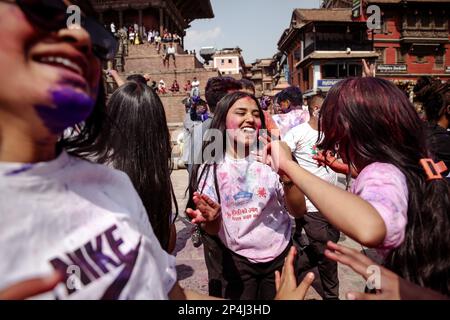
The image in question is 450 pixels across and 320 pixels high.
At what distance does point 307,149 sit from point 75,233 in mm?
3188

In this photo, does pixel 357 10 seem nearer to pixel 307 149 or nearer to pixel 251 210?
pixel 307 149

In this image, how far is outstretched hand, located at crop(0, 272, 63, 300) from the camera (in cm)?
64

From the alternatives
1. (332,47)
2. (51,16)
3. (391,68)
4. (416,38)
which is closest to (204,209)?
(51,16)

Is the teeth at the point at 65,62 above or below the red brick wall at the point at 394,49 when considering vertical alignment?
below

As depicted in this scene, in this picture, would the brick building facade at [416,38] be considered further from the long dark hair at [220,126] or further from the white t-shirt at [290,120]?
the long dark hair at [220,126]

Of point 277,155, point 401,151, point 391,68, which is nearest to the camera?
point 401,151

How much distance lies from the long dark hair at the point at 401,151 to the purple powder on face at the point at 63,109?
3.33 feet

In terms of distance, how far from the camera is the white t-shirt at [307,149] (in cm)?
354

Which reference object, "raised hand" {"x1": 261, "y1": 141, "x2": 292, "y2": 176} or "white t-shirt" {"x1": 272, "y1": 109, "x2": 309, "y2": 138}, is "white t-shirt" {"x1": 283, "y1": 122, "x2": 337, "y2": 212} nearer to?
"white t-shirt" {"x1": 272, "y1": 109, "x2": 309, "y2": 138}

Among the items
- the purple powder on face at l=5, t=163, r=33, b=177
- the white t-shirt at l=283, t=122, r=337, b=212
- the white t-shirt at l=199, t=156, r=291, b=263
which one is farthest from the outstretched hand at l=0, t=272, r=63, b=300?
the white t-shirt at l=283, t=122, r=337, b=212

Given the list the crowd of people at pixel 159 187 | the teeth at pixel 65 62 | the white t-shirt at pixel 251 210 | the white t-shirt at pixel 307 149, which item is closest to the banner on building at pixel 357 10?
the white t-shirt at pixel 307 149

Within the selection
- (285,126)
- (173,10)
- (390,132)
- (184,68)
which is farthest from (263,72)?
(390,132)

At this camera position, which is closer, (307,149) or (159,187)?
(159,187)

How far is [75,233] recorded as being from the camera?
2.41 feet
